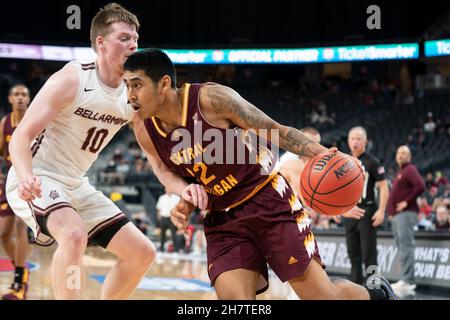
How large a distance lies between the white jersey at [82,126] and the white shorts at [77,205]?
7 cm

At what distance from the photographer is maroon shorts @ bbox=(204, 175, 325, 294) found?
11.0 feet

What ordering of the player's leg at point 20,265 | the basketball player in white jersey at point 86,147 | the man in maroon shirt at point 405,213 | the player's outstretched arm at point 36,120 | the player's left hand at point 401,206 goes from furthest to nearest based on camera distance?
the player's left hand at point 401,206 < the man in maroon shirt at point 405,213 < the player's leg at point 20,265 < the basketball player in white jersey at point 86,147 < the player's outstretched arm at point 36,120

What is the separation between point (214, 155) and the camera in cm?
339

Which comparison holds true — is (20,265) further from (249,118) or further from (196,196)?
(249,118)

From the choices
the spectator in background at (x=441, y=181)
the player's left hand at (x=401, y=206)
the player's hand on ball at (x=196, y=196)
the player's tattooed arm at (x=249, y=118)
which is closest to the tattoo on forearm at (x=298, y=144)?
the player's tattooed arm at (x=249, y=118)

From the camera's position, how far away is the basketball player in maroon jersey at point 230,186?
10.8ft

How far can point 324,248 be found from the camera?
950cm

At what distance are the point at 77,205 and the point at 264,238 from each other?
1.28m

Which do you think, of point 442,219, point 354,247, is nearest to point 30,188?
point 354,247

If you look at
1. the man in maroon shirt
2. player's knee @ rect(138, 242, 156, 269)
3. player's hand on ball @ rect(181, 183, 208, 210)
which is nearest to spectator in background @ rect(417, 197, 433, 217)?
the man in maroon shirt

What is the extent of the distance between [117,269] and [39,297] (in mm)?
2347

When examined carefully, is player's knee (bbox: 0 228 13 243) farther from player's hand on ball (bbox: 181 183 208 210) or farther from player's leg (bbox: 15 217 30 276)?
player's hand on ball (bbox: 181 183 208 210)

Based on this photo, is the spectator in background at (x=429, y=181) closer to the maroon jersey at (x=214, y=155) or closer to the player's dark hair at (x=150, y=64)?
the maroon jersey at (x=214, y=155)

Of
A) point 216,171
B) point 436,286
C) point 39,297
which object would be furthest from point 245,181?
point 436,286
